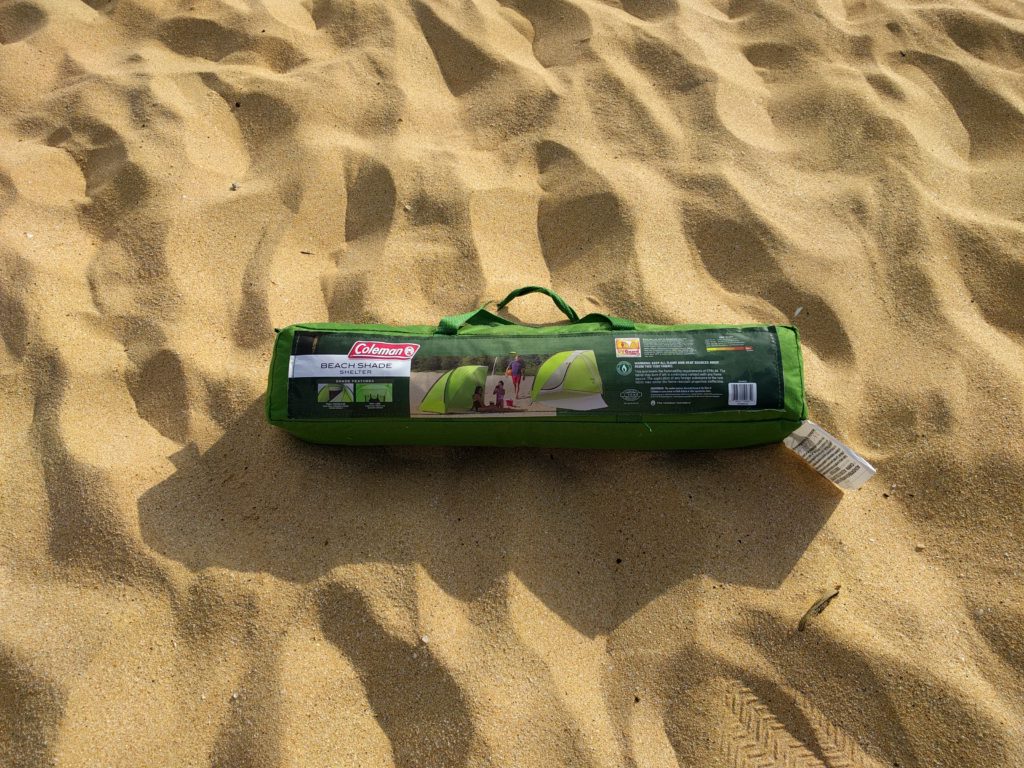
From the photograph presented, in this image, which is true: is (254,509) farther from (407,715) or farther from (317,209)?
(317,209)

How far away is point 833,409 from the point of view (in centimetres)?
195

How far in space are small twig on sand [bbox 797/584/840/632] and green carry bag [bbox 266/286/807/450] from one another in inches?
16.0

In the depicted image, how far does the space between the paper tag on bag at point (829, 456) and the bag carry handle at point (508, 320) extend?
53cm

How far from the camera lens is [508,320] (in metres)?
2.08

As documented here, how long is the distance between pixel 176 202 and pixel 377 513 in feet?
4.23

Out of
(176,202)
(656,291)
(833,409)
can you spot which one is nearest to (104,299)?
(176,202)

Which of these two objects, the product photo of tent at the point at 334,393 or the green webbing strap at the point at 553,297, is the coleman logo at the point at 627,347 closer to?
the green webbing strap at the point at 553,297

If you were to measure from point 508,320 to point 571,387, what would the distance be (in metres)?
0.41

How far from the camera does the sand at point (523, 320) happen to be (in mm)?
1581

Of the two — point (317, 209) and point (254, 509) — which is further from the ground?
point (317, 209)

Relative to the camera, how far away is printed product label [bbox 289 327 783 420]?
1.75 m

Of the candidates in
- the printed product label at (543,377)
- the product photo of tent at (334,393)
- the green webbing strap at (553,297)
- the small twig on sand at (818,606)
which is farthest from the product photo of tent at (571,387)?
the small twig on sand at (818,606)

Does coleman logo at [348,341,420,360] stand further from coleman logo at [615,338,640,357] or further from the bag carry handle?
coleman logo at [615,338,640,357]

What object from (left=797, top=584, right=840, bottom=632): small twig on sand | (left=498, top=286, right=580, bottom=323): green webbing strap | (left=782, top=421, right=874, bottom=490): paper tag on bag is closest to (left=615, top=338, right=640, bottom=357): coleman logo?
(left=498, top=286, right=580, bottom=323): green webbing strap
